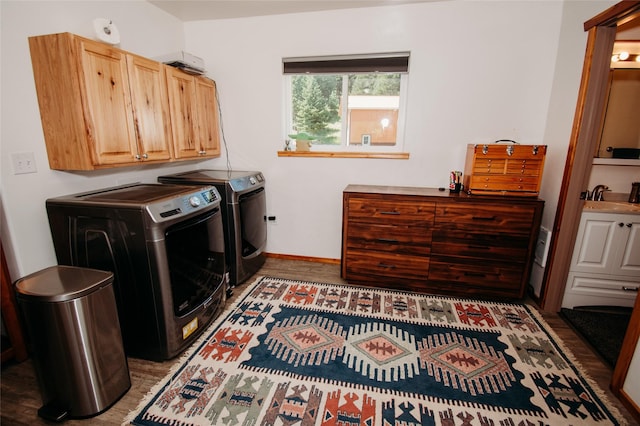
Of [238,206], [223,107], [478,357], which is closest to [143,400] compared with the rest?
[238,206]

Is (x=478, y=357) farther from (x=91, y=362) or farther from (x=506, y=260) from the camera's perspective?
(x=91, y=362)

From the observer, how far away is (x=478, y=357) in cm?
191

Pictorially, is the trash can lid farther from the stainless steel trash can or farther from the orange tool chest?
the orange tool chest

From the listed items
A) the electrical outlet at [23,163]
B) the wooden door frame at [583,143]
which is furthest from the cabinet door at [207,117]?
the wooden door frame at [583,143]

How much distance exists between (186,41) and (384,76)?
A: 86.1 inches

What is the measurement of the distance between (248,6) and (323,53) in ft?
2.69

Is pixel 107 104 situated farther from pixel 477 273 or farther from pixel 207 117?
pixel 477 273

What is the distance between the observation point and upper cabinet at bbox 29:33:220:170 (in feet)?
5.75

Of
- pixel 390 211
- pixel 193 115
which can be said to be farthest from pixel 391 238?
pixel 193 115

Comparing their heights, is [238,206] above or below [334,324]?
above

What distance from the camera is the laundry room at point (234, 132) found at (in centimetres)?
176

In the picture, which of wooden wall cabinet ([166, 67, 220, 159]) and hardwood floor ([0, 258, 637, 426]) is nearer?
hardwood floor ([0, 258, 637, 426])

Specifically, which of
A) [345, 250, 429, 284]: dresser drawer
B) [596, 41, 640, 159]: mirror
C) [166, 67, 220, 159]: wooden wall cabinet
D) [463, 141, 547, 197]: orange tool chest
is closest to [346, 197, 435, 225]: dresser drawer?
[345, 250, 429, 284]: dresser drawer

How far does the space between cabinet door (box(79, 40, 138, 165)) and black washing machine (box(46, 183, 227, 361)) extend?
0.97ft
